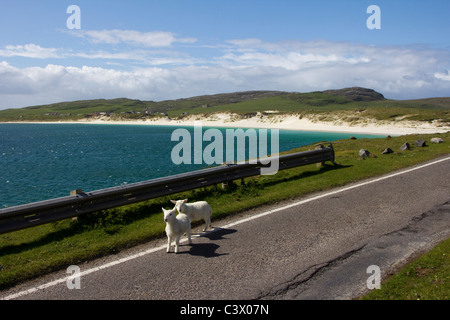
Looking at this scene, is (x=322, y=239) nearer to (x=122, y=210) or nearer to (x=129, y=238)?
(x=129, y=238)

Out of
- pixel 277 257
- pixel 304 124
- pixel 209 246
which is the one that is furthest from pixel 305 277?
pixel 304 124

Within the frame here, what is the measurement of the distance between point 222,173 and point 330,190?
193 inches

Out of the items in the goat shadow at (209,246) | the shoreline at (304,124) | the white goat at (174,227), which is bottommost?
the goat shadow at (209,246)

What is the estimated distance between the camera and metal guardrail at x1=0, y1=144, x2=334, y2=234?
9.28m

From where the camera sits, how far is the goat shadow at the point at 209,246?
27.5 ft

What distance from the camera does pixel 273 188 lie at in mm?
14797

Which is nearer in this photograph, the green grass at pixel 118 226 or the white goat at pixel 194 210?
the green grass at pixel 118 226

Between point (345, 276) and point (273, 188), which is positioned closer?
point (345, 276)

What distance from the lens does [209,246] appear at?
8.87 meters

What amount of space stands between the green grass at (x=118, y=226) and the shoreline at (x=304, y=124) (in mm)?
61323

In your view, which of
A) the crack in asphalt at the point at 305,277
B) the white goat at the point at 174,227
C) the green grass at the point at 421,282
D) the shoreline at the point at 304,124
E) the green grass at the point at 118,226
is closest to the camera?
the green grass at the point at 421,282

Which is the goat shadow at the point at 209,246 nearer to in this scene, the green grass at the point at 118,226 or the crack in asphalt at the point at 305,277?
the green grass at the point at 118,226

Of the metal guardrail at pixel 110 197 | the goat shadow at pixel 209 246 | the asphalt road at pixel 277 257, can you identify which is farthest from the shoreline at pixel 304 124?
the goat shadow at pixel 209 246
